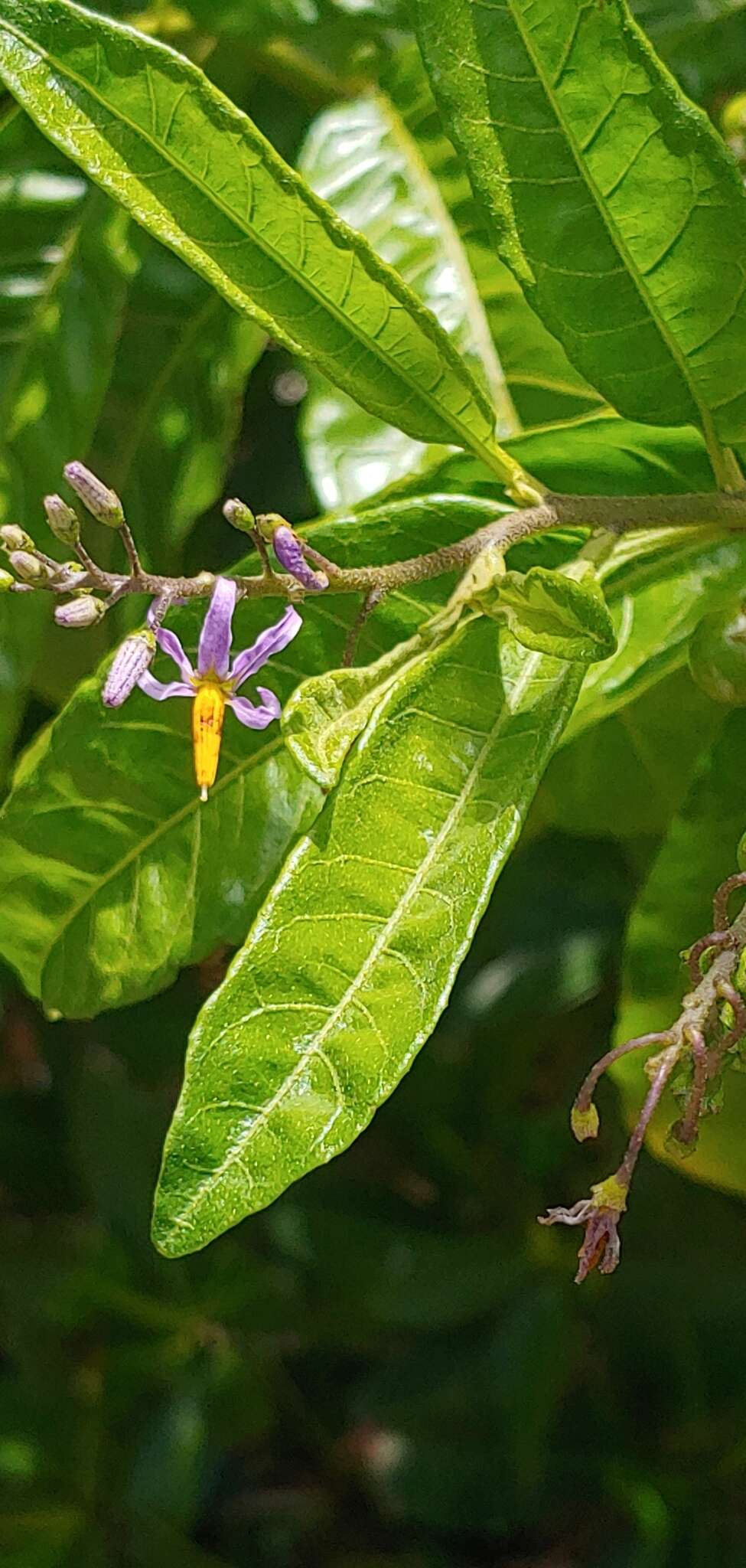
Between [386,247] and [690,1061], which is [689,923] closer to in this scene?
[690,1061]

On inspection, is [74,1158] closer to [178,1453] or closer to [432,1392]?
[178,1453]

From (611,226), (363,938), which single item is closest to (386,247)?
(611,226)

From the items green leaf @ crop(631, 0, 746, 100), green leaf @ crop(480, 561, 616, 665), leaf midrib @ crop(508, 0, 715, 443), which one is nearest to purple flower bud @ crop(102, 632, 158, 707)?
green leaf @ crop(480, 561, 616, 665)

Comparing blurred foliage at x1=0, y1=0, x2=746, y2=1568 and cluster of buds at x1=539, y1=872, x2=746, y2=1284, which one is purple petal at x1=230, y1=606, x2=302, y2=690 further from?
blurred foliage at x1=0, y1=0, x2=746, y2=1568

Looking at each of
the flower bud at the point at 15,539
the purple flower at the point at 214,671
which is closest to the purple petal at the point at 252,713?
the purple flower at the point at 214,671

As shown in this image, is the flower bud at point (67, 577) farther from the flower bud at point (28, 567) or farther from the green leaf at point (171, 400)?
the green leaf at point (171, 400)

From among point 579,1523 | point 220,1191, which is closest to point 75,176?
point 220,1191

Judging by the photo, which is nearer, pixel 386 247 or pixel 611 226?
pixel 611 226
